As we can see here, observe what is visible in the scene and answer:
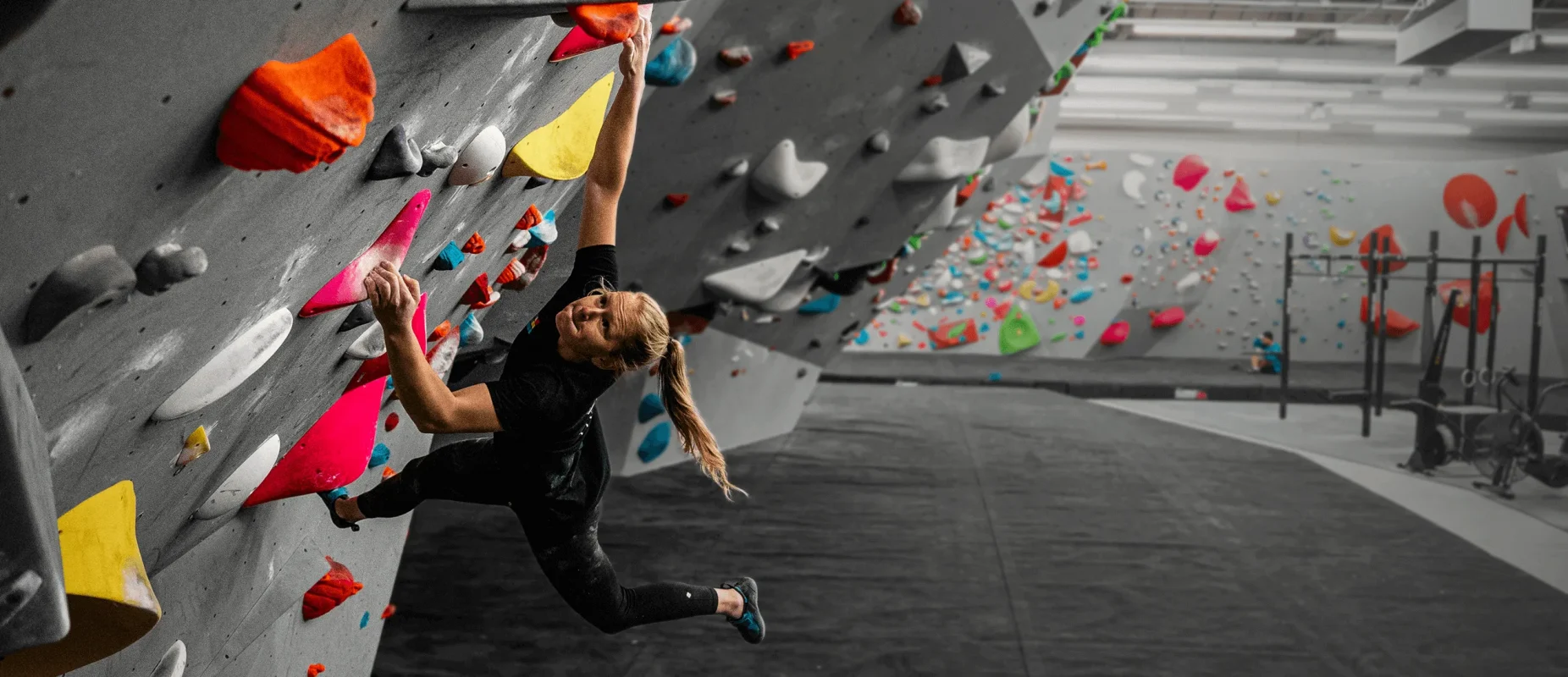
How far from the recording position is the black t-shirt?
168 cm

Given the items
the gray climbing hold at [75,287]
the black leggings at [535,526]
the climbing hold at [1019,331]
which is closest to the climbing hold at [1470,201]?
the climbing hold at [1019,331]

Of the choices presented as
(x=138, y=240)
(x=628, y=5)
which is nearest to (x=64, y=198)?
(x=138, y=240)

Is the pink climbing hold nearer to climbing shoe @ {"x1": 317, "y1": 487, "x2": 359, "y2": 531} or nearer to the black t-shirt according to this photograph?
the black t-shirt

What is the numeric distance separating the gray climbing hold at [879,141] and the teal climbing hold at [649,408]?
190 centimetres

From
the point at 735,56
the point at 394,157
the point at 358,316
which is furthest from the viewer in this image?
the point at 735,56

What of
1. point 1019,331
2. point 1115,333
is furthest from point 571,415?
point 1115,333

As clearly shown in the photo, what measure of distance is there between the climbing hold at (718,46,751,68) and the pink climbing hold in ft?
31.7

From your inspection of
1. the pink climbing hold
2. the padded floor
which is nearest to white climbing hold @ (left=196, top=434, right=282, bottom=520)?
the padded floor

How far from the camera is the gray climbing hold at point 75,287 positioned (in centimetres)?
76

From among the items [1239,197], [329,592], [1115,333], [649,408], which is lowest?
[1115,333]

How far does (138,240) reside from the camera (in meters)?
0.82

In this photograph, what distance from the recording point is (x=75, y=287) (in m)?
0.77

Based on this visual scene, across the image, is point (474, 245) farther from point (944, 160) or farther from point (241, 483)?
point (944, 160)

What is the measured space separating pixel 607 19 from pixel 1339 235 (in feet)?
38.8
